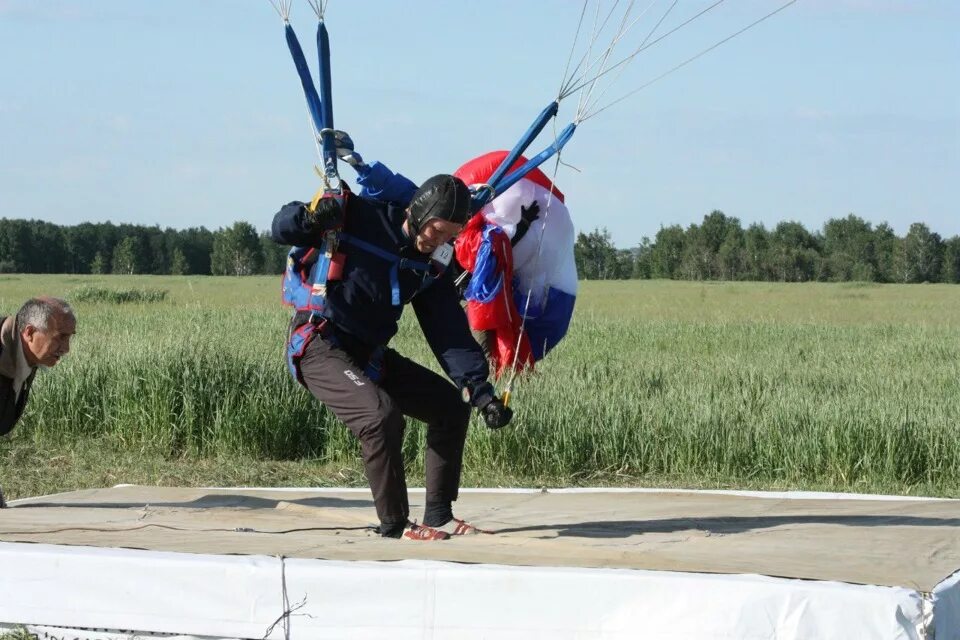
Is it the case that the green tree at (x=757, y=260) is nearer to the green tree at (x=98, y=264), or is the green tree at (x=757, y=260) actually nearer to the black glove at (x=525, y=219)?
the green tree at (x=98, y=264)

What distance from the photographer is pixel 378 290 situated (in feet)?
13.7

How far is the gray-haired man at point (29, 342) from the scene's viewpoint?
457 cm

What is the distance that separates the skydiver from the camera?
4.03m

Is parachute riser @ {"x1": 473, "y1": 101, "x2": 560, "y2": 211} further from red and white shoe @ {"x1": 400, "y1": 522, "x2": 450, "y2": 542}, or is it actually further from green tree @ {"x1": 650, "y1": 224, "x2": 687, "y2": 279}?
green tree @ {"x1": 650, "y1": 224, "x2": 687, "y2": 279}

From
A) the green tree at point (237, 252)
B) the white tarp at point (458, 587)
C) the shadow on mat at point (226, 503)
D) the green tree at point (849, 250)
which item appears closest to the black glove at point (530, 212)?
the shadow on mat at point (226, 503)

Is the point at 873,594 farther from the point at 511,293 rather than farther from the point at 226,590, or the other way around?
the point at 511,293

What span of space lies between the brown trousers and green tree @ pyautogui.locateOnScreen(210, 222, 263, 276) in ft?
171

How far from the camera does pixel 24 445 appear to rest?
25.7 ft

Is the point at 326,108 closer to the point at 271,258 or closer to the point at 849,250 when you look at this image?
the point at 271,258

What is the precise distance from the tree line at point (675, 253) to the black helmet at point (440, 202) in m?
56.2

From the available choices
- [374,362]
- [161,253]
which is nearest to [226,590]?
[374,362]

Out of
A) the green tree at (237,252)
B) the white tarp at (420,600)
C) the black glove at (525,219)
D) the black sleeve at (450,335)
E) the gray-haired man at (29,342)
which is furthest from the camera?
the green tree at (237,252)

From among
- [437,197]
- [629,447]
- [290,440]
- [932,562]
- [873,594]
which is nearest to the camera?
[873,594]

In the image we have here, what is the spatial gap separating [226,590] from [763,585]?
5.07 ft
